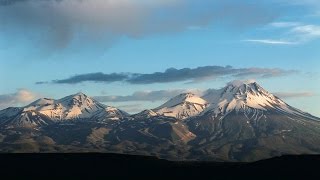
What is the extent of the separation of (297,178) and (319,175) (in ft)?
27.1

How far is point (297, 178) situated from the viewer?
199m

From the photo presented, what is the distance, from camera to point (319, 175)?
654 ft

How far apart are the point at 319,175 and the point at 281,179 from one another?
14199 mm

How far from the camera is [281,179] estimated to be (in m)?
199

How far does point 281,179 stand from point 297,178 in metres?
5.96
